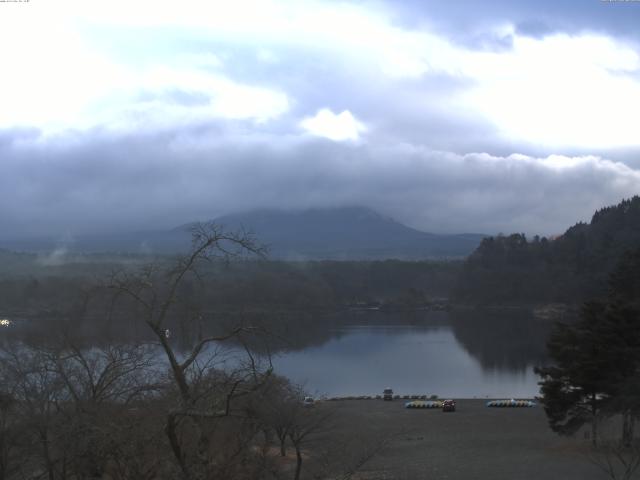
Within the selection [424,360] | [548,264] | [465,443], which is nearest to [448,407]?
[465,443]

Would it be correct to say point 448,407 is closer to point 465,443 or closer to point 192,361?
point 465,443

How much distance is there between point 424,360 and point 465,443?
23.6 metres

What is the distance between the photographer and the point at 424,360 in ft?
150

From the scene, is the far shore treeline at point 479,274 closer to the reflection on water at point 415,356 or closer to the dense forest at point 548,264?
the dense forest at point 548,264

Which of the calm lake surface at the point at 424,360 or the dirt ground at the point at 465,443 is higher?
the dirt ground at the point at 465,443

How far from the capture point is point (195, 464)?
17.3 ft

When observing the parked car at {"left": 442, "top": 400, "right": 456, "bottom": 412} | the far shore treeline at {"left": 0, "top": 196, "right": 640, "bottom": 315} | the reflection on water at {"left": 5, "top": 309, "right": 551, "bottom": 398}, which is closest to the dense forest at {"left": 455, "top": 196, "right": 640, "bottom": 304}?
the far shore treeline at {"left": 0, "top": 196, "right": 640, "bottom": 315}

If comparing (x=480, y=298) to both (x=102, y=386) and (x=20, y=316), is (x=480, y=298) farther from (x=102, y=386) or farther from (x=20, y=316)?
(x=102, y=386)

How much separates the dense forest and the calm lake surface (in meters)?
19.2

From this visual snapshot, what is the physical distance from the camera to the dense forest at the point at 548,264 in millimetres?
87250

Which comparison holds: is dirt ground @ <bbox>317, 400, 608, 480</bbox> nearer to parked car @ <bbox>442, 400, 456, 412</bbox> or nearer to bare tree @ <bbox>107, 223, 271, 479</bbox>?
parked car @ <bbox>442, 400, 456, 412</bbox>

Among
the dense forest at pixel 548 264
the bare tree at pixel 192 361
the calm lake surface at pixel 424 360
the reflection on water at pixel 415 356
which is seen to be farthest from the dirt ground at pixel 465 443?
the dense forest at pixel 548 264

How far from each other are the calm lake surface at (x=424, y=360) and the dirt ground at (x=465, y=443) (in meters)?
4.18

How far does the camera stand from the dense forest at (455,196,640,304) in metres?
87.2
